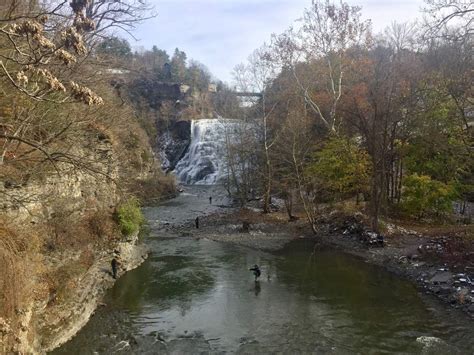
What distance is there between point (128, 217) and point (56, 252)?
241 inches

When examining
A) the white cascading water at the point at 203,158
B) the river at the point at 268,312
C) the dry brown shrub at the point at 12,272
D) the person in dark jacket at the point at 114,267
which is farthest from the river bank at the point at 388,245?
the white cascading water at the point at 203,158

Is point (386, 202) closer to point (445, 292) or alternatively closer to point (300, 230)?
point (300, 230)

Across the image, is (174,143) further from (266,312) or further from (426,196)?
(266,312)

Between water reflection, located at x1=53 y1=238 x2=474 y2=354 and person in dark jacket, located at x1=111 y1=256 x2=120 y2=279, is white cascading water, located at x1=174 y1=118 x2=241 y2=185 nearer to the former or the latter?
water reflection, located at x1=53 y1=238 x2=474 y2=354

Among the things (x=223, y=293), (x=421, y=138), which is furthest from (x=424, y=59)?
(x=223, y=293)

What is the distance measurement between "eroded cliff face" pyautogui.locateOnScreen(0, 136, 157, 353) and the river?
2.44 ft

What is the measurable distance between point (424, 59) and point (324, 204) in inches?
532

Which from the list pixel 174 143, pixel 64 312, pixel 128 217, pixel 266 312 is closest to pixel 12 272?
pixel 64 312

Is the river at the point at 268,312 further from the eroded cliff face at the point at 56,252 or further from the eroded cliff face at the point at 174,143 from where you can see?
the eroded cliff face at the point at 174,143

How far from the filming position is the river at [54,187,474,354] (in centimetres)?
1134

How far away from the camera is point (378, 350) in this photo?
1092 cm

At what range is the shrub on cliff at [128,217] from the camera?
19094mm

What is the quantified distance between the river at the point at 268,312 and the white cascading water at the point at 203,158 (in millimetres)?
30967

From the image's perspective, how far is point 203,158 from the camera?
5416 cm
